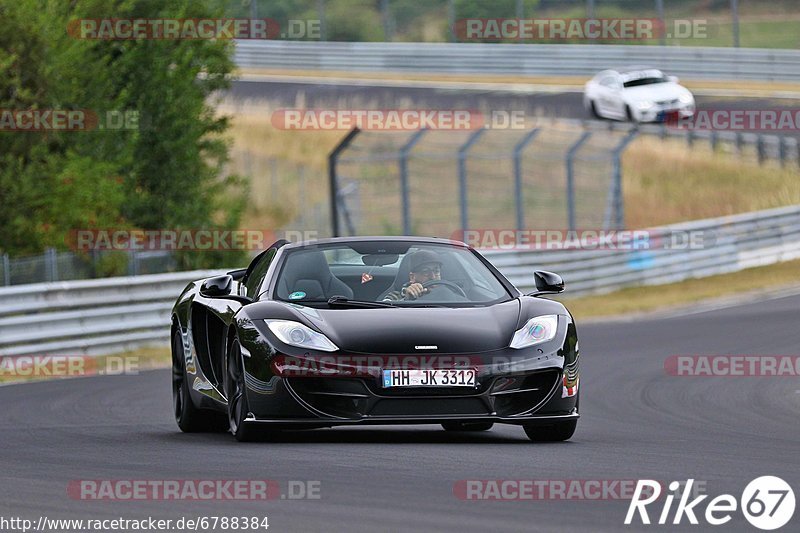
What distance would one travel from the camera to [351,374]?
9.17 m

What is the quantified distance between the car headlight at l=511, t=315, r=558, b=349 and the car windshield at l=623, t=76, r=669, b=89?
111 ft

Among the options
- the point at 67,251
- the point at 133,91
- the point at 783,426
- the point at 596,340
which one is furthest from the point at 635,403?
the point at 133,91

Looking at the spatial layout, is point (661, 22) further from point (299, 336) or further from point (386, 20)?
point (299, 336)

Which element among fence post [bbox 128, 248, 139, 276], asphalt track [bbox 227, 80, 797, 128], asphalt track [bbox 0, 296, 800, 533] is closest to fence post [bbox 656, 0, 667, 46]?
asphalt track [bbox 227, 80, 797, 128]

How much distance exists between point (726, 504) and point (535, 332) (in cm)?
282

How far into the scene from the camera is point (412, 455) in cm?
866

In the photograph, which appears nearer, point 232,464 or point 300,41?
point 232,464

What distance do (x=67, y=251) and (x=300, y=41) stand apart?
29.7 meters

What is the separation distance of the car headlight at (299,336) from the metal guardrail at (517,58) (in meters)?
37.8

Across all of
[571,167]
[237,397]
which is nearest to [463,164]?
[571,167]

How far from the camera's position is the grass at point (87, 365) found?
1736 cm

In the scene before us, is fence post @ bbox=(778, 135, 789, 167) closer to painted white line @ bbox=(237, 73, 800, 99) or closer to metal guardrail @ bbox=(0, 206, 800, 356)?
painted white line @ bbox=(237, 73, 800, 99)

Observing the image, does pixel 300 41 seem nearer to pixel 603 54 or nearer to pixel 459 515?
pixel 603 54

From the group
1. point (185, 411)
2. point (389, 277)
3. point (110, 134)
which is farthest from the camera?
point (110, 134)
